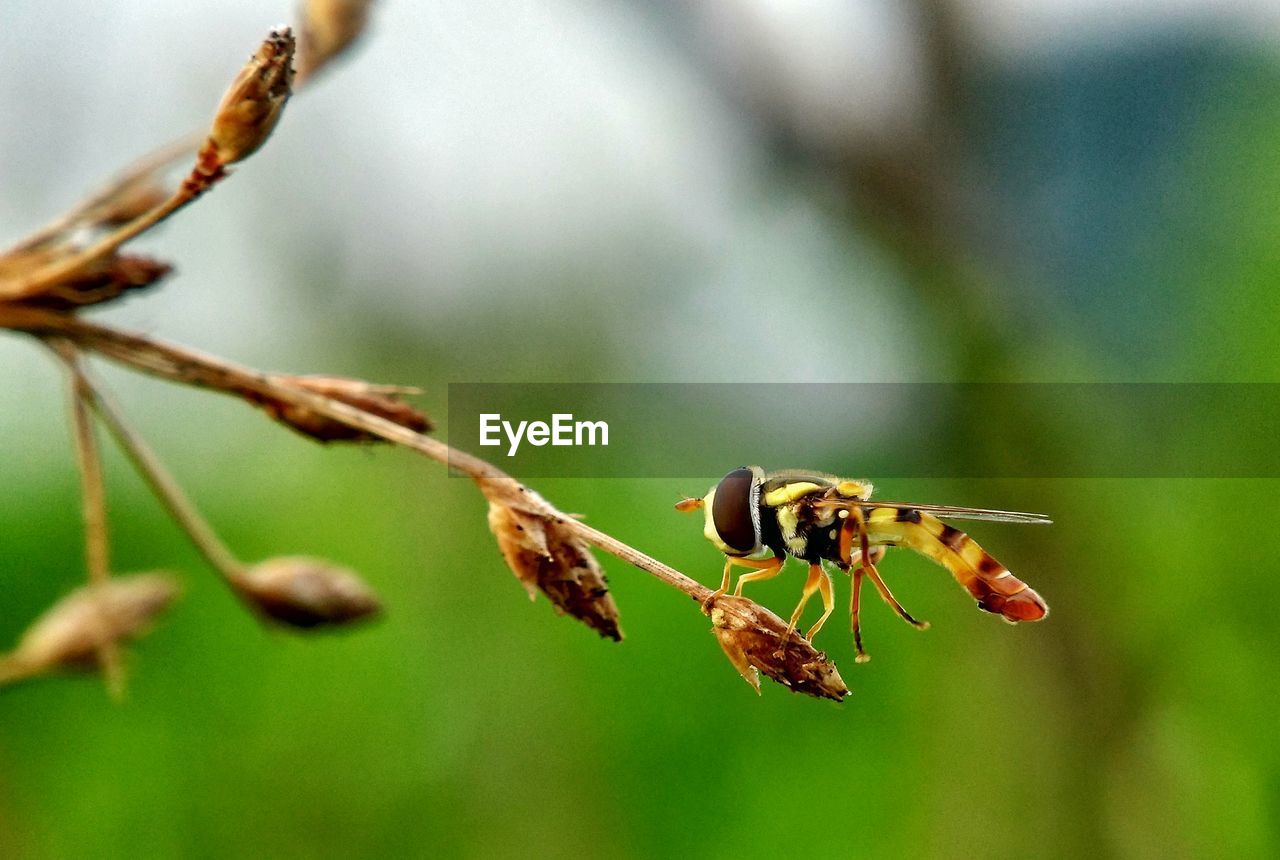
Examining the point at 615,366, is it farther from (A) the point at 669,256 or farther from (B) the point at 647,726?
(B) the point at 647,726

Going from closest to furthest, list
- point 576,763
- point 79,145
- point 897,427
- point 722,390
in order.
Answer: point 79,145 → point 897,427 → point 576,763 → point 722,390

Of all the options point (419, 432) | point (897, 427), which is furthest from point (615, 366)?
point (419, 432)

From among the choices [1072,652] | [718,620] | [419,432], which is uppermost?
[419,432]

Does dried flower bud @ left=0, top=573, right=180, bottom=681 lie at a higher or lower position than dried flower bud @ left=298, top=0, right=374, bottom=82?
lower

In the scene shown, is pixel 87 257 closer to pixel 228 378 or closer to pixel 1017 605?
pixel 228 378

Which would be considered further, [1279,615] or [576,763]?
[576,763]

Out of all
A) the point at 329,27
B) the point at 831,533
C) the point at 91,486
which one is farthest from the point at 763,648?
the point at 329,27

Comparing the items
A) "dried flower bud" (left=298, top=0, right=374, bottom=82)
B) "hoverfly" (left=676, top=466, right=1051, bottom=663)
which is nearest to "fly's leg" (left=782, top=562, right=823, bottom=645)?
"hoverfly" (left=676, top=466, right=1051, bottom=663)

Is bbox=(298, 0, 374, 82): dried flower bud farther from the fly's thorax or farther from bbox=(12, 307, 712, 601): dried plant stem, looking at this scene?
the fly's thorax
